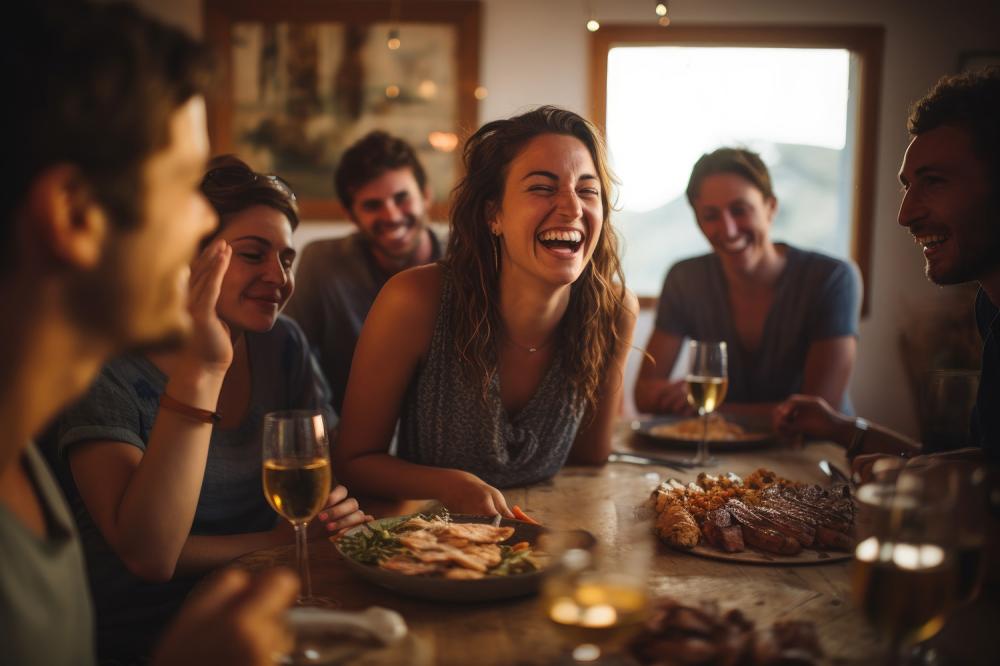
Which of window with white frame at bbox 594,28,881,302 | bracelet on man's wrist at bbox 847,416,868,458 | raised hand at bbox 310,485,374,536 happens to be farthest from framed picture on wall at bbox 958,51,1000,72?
raised hand at bbox 310,485,374,536

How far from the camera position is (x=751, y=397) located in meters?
3.26

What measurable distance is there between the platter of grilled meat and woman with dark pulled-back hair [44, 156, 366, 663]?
0.64 m

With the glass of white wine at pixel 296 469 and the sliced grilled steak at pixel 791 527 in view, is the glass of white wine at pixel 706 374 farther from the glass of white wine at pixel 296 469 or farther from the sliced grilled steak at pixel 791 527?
the glass of white wine at pixel 296 469

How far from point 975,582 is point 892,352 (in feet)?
16.0

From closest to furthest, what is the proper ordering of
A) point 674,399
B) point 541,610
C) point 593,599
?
point 593,599 < point 541,610 < point 674,399

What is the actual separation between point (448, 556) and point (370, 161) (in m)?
2.36

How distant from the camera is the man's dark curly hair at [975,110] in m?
1.76

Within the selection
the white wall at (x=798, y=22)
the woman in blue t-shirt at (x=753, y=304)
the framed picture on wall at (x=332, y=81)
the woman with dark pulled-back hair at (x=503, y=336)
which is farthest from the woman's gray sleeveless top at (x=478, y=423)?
the white wall at (x=798, y=22)

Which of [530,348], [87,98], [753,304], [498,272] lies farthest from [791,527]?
[753,304]

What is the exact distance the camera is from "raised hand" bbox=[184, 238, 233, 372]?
1548 millimetres

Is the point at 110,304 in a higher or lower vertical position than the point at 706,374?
higher

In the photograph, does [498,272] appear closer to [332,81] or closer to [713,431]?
[713,431]

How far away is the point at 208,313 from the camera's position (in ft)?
5.18

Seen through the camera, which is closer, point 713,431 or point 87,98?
point 87,98
